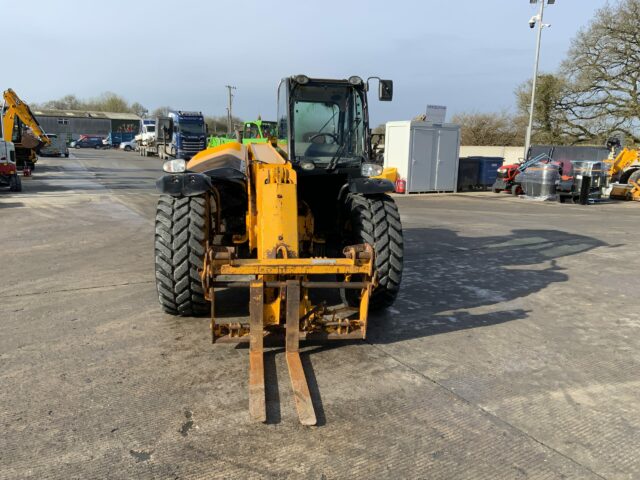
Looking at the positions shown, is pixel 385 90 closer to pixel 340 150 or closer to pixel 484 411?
pixel 340 150

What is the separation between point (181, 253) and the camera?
4.65 m

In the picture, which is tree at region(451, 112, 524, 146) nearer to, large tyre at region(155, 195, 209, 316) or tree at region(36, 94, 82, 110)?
large tyre at region(155, 195, 209, 316)

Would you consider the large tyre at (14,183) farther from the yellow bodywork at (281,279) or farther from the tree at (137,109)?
the tree at (137,109)

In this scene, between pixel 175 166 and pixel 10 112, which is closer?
pixel 175 166

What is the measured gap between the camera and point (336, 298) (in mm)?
5680

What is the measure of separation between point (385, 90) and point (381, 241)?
6.92 ft

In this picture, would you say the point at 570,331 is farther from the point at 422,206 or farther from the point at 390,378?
the point at 422,206

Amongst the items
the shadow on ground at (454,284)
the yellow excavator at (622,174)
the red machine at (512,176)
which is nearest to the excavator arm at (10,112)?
the shadow on ground at (454,284)

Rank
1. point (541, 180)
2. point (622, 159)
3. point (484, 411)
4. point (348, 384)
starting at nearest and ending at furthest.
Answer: point (484, 411)
point (348, 384)
point (541, 180)
point (622, 159)

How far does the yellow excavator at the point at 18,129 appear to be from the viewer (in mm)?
20422

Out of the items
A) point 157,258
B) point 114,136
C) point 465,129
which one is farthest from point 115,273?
point 114,136

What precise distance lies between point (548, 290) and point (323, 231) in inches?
122

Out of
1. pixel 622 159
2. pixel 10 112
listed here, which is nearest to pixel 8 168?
pixel 10 112

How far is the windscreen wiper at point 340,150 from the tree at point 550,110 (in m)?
27.7
